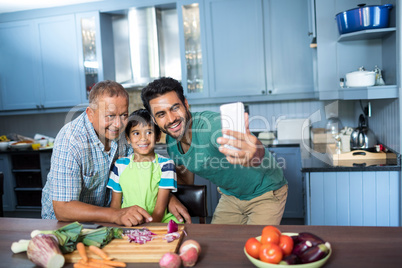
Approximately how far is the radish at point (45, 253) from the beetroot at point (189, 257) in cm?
35

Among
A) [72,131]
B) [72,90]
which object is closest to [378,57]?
[72,131]

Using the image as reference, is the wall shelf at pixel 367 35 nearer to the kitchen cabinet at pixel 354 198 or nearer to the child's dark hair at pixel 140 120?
the kitchen cabinet at pixel 354 198

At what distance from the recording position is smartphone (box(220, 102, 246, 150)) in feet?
3.49

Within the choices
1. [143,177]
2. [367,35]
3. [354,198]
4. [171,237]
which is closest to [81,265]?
[171,237]

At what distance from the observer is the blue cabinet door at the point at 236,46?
3877 millimetres

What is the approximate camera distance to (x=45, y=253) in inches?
42.5

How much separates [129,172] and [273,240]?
0.94m

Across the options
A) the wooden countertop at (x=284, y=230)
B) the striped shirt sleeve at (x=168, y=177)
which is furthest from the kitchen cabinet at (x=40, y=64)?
the wooden countertop at (x=284, y=230)

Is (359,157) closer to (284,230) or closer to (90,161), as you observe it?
(284,230)

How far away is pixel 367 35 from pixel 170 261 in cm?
230

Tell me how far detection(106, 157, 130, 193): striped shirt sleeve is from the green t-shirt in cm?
27

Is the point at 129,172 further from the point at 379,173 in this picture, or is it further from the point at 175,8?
the point at 175,8

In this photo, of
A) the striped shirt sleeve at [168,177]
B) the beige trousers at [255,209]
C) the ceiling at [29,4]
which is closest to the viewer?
the striped shirt sleeve at [168,177]

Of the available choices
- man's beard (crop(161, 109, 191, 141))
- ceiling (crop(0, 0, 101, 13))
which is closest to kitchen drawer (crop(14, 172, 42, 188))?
ceiling (crop(0, 0, 101, 13))
